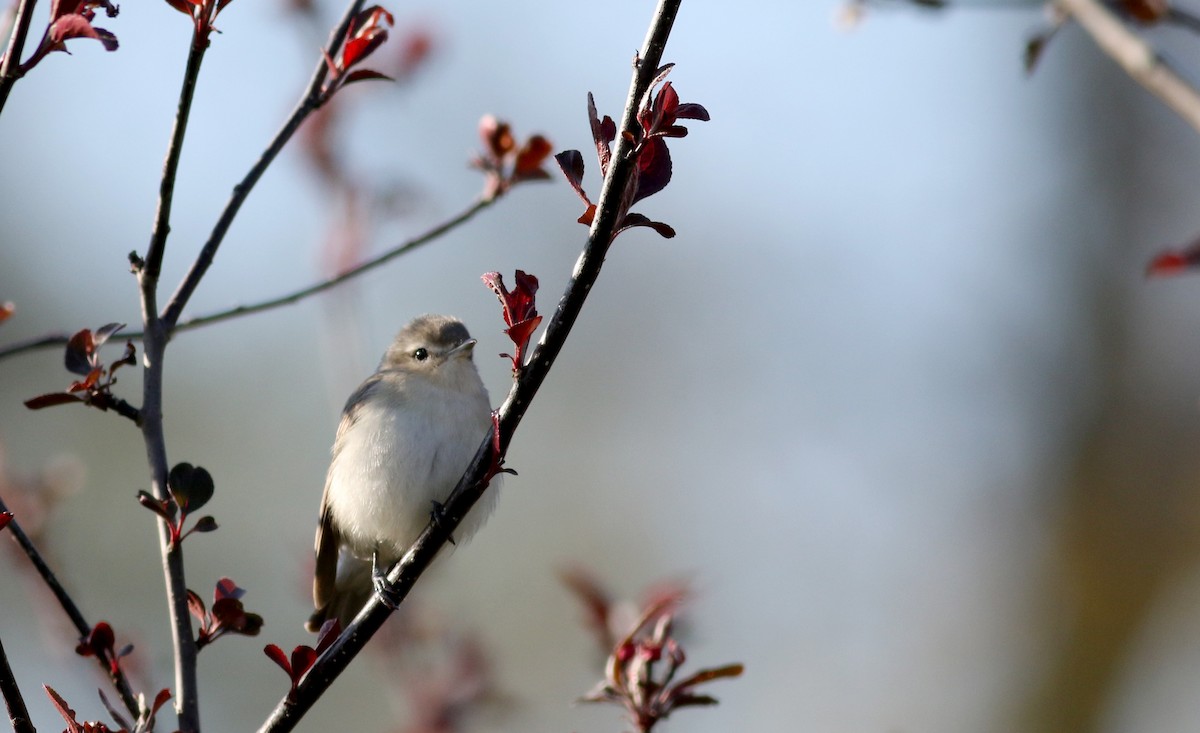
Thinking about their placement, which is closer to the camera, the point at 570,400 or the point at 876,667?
the point at 876,667

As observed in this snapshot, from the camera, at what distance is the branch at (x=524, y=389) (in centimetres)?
179

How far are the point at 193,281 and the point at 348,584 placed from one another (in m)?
2.13

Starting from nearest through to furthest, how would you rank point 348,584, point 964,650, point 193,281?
point 193,281 < point 348,584 < point 964,650

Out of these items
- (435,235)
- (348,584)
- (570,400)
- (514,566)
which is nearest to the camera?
(435,235)

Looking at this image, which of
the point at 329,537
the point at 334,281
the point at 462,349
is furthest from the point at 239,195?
the point at 329,537

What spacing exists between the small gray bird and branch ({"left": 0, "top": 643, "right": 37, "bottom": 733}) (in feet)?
6.36

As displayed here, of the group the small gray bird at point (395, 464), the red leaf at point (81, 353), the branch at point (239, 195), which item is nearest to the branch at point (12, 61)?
the red leaf at point (81, 353)

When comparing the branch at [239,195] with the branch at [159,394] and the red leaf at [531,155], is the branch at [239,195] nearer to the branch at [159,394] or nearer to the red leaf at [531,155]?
the branch at [159,394]

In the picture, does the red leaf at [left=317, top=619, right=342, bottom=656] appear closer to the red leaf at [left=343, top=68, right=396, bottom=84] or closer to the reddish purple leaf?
the reddish purple leaf

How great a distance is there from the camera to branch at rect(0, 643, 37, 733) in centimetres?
192

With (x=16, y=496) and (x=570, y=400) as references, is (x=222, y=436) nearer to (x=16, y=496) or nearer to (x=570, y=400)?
(x=570, y=400)

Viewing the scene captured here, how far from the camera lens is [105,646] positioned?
2.21m

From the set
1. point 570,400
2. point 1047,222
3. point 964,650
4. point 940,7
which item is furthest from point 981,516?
point 940,7

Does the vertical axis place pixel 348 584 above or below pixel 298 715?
above
